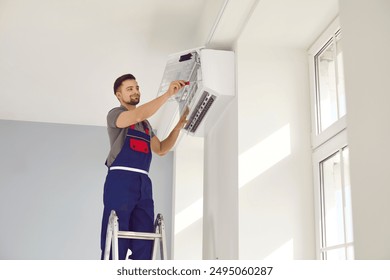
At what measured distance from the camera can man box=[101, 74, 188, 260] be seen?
296 cm

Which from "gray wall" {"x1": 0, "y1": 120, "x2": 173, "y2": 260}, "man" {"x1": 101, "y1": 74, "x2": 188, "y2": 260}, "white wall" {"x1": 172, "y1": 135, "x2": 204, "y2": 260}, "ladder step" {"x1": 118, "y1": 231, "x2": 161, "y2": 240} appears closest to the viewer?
"ladder step" {"x1": 118, "y1": 231, "x2": 161, "y2": 240}

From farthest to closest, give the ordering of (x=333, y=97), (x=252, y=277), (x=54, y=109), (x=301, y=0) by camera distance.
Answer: (x=54, y=109) < (x=333, y=97) < (x=301, y=0) < (x=252, y=277)

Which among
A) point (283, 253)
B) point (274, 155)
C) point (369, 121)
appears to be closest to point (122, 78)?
point (274, 155)

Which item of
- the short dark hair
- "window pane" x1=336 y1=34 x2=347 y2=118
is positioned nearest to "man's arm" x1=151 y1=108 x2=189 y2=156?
the short dark hair

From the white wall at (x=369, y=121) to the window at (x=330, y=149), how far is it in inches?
41.7

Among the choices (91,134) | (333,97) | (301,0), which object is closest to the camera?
(301,0)

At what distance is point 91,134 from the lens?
572 centimetres

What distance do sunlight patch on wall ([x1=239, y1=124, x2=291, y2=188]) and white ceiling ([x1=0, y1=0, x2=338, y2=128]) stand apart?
1.84 feet

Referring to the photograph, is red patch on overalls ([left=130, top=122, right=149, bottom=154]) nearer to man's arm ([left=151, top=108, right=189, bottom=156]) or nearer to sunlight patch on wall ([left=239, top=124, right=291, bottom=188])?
man's arm ([left=151, top=108, right=189, bottom=156])

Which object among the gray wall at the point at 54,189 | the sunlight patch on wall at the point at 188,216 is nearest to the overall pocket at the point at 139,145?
the sunlight patch on wall at the point at 188,216

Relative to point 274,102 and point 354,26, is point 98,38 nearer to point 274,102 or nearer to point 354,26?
point 274,102

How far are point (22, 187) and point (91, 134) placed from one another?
88cm

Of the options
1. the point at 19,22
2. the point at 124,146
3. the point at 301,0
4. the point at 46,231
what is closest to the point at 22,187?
the point at 46,231

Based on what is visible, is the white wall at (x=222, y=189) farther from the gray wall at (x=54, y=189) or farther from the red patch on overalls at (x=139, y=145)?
the gray wall at (x=54, y=189)
